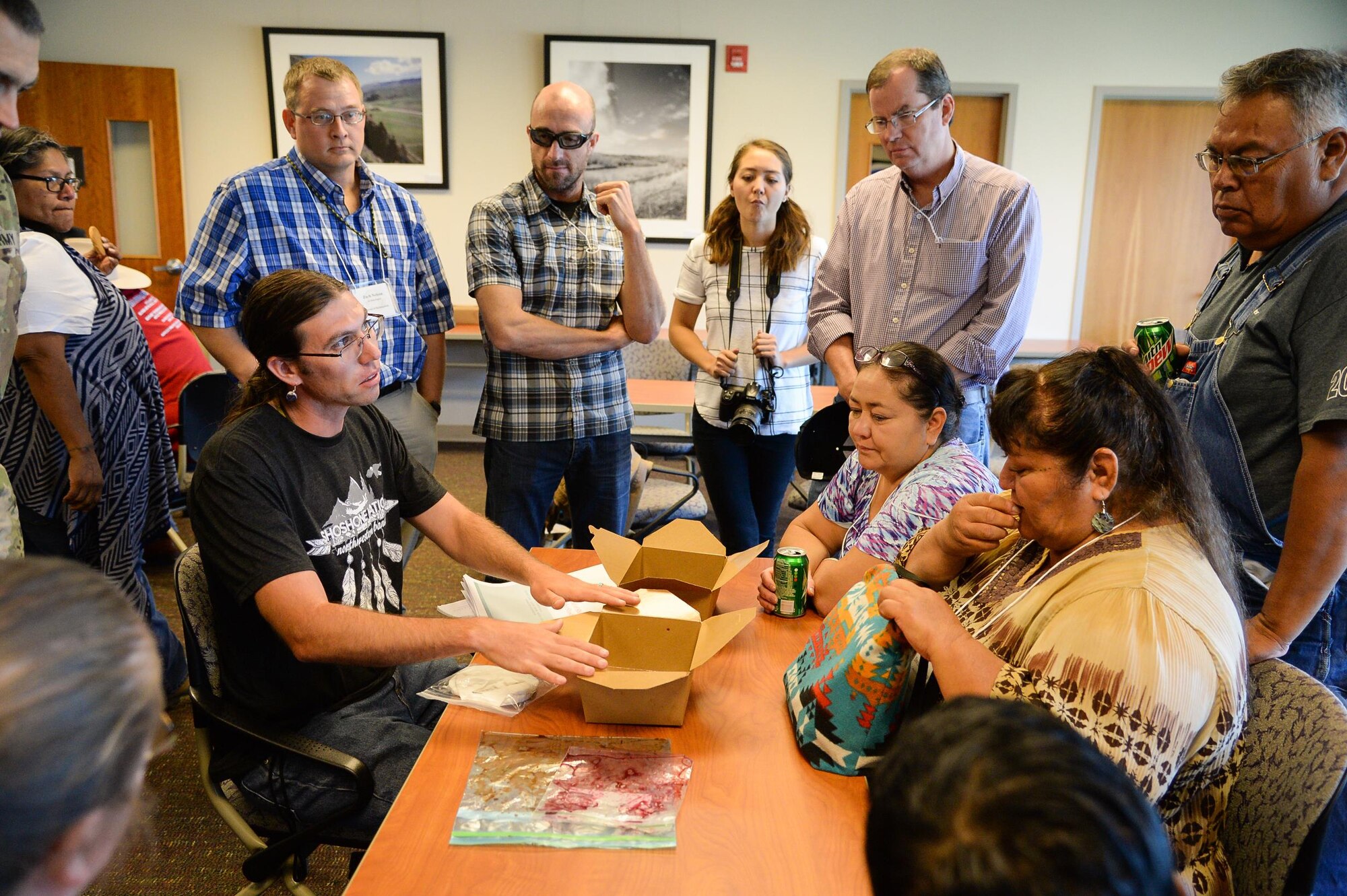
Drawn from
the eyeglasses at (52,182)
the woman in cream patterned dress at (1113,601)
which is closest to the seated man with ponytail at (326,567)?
the woman in cream patterned dress at (1113,601)

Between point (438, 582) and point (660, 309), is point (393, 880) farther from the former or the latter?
point (438, 582)

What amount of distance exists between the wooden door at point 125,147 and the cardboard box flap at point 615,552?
16.9ft

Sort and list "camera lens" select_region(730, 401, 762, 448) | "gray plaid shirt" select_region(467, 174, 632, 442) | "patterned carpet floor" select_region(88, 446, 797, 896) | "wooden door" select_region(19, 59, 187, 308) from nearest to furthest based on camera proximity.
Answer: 1. "patterned carpet floor" select_region(88, 446, 797, 896)
2. "gray plaid shirt" select_region(467, 174, 632, 442)
3. "camera lens" select_region(730, 401, 762, 448)
4. "wooden door" select_region(19, 59, 187, 308)

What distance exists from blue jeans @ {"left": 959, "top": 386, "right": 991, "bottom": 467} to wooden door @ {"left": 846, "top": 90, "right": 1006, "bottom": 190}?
390 cm

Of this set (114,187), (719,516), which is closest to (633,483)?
(719,516)

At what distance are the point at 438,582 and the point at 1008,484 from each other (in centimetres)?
289

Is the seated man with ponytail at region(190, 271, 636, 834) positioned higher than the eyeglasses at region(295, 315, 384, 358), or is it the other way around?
the eyeglasses at region(295, 315, 384, 358)

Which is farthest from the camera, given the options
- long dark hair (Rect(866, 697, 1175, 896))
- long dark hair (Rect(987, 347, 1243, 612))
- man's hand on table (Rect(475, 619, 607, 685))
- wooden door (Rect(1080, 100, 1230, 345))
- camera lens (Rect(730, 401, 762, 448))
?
wooden door (Rect(1080, 100, 1230, 345))

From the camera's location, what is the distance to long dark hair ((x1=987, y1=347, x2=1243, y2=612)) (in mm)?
1210

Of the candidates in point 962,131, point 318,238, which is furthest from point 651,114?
point 318,238

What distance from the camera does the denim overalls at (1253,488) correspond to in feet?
4.86

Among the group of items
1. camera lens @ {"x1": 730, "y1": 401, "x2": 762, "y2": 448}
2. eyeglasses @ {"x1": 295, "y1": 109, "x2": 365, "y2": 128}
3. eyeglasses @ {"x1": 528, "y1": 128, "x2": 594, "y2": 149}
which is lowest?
camera lens @ {"x1": 730, "y1": 401, "x2": 762, "y2": 448}

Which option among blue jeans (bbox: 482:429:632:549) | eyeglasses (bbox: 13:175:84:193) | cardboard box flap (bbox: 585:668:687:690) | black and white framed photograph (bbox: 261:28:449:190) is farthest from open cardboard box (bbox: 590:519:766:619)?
black and white framed photograph (bbox: 261:28:449:190)

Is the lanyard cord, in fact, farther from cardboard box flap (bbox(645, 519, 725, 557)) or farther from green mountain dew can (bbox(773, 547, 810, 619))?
green mountain dew can (bbox(773, 547, 810, 619))
